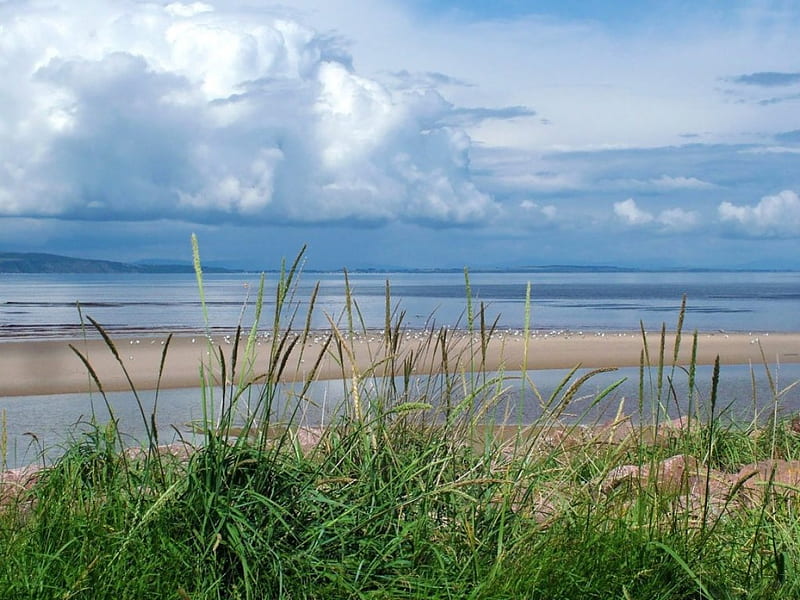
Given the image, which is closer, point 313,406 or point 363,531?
point 363,531

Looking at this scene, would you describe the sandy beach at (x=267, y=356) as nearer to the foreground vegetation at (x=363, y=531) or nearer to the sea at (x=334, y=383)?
the sea at (x=334, y=383)

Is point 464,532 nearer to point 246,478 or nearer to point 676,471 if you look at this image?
point 246,478

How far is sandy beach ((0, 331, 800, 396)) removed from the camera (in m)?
16.9

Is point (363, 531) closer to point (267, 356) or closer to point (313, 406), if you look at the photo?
point (313, 406)

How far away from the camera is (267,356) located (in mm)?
21141

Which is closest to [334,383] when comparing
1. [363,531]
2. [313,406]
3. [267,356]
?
[313,406]

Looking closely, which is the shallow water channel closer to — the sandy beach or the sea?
the sea

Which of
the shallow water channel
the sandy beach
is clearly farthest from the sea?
Result: the sandy beach

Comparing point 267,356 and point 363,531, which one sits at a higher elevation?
point 363,531

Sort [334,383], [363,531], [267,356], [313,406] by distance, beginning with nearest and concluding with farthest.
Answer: [363,531]
[313,406]
[334,383]
[267,356]

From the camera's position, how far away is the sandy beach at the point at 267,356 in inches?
664

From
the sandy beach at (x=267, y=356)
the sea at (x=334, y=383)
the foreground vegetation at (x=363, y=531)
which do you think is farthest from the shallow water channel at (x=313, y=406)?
the foreground vegetation at (x=363, y=531)

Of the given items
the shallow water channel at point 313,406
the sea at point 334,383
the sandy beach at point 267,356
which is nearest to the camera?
the sea at point 334,383

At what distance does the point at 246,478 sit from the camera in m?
3.54
